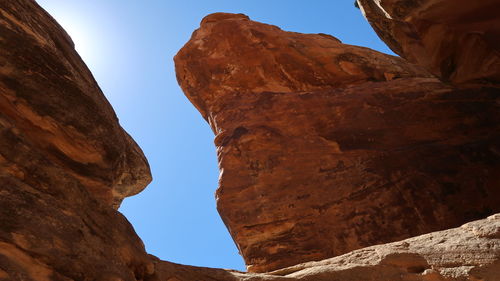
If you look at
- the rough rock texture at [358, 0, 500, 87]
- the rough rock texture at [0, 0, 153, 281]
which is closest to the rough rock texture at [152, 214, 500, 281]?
the rough rock texture at [0, 0, 153, 281]

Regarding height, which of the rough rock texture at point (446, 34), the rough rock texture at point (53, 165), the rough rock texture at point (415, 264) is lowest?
the rough rock texture at point (415, 264)

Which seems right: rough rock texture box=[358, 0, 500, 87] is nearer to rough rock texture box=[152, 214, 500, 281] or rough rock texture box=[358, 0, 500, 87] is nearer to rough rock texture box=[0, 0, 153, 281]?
rough rock texture box=[152, 214, 500, 281]

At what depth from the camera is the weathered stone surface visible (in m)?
6.87

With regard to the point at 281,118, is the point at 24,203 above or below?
below

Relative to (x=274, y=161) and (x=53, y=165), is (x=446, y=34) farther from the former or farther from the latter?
(x=53, y=165)

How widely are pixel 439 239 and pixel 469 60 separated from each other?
9.65 meters

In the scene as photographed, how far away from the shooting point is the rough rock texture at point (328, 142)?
47.4 ft

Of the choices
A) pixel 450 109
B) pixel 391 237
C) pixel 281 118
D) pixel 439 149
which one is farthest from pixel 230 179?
pixel 450 109

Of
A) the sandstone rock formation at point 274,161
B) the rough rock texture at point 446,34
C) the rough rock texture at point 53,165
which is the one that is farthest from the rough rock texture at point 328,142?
the rough rock texture at point 53,165

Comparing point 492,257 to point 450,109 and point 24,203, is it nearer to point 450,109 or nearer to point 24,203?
point 24,203

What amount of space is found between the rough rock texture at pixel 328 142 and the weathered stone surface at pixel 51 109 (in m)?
7.27

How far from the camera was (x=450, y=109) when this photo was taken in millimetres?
18156

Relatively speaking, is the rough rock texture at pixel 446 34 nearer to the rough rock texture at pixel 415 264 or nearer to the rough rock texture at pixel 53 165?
the rough rock texture at pixel 415 264

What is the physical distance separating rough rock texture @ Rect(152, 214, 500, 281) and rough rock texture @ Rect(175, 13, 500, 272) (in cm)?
561
